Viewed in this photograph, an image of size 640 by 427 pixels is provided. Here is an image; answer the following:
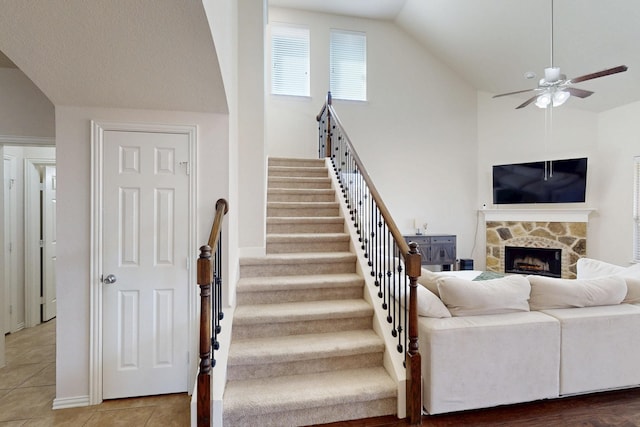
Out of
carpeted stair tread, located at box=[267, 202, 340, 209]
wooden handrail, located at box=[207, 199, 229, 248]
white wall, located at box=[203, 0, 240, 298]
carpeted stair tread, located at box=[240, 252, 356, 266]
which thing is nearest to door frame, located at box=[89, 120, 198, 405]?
white wall, located at box=[203, 0, 240, 298]

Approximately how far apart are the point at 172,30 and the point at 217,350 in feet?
6.69

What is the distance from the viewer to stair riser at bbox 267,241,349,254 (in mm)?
3402

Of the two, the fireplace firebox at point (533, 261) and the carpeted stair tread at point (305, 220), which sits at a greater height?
the carpeted stair tread at point (305, 220)

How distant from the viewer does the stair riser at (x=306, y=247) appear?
3.40m

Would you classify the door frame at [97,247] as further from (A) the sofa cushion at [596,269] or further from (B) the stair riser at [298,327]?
(A) the sofa cushion at [596,269]

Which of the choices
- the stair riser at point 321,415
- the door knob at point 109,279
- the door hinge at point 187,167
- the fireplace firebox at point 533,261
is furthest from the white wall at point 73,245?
the fireplace firebox at point 533,261

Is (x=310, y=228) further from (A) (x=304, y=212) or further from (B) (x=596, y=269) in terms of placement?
(B) (x=596, y=269)

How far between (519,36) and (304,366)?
5.71 metres

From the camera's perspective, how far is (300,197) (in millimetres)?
4277

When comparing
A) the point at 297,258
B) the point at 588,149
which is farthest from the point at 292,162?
the point at 588,149

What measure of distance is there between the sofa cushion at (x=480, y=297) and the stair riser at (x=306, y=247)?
1.32 metres

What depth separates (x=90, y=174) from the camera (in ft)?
7.98

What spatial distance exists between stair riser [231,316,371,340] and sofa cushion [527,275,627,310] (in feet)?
4.54

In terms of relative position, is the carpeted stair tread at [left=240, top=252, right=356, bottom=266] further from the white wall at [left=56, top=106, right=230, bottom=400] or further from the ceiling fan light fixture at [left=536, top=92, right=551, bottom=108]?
the ceiling fan light fixture at [left=536, top=92, right=551, bottom=108]
